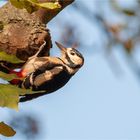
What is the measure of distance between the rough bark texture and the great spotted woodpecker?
0.11m

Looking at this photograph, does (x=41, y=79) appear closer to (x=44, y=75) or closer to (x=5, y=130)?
(x=44, y=75)

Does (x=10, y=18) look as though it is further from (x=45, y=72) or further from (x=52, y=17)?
(x=45, y=72)

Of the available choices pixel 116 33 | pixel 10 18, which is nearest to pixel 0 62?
pixel 10 18

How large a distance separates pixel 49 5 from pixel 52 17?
71cm

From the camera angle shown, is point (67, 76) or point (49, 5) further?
point (67, 76)

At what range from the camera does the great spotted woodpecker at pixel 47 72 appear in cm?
298

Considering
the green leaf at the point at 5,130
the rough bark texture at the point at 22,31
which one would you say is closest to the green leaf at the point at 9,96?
the green leaf at the point at 5,130

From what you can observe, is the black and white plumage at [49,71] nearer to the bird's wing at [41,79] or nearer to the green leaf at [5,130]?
the bird's wing at [41,79]

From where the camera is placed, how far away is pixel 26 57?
2898mm

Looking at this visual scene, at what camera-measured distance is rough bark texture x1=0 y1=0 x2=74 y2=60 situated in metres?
2.61

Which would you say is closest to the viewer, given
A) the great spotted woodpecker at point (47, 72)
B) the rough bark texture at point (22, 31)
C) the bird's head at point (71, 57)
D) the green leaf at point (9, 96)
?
the green leaf at point (9, 96)

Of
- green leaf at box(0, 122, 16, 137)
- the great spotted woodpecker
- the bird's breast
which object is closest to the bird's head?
the great spotted woodpecker

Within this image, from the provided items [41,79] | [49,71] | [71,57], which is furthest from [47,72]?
[71,57]

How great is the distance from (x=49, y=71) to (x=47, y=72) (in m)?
0.04
